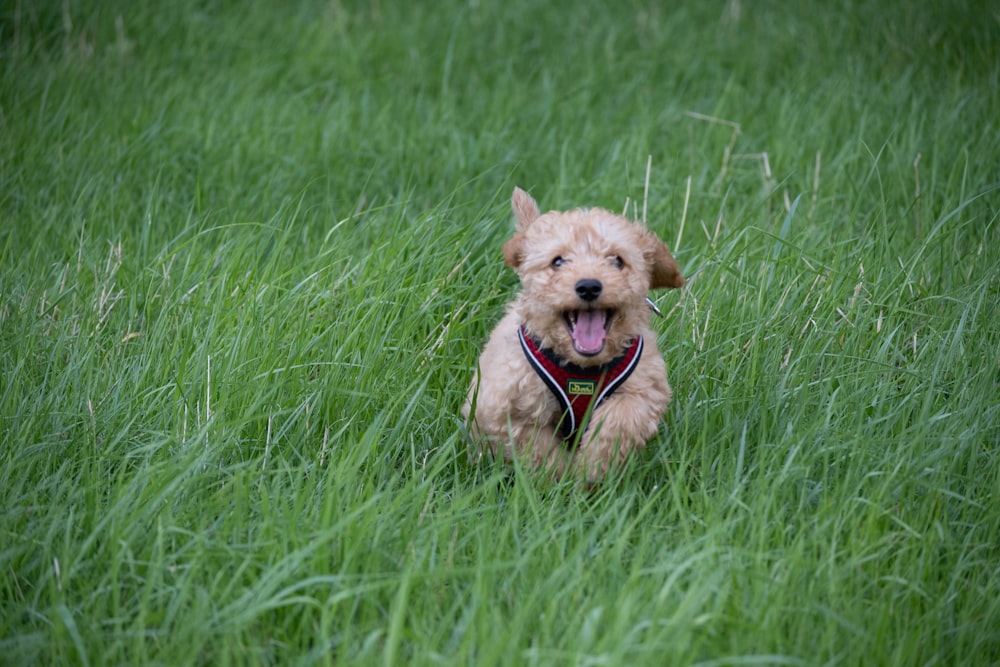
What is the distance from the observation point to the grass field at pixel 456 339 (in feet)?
9.64

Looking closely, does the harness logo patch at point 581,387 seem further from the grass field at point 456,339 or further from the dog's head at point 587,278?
the grass field at point 456,339

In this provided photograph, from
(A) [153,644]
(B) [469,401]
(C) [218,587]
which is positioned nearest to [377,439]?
(B) [469,401]

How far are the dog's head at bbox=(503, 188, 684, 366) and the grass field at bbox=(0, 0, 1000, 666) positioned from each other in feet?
1.72

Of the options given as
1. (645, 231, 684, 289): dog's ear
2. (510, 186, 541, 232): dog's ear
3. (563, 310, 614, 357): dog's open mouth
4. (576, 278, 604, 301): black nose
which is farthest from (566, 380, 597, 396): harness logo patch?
(510, 186, 541, 232): dog's ear

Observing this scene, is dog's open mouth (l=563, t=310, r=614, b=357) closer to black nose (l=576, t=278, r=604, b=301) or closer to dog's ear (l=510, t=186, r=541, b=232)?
black nose (l=576, t=278, r=604, b=301)

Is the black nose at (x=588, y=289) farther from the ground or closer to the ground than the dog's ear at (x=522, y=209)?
closer to the ground

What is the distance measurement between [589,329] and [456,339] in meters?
1.01

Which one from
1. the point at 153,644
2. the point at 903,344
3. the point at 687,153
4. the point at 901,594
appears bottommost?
the point at 153,644

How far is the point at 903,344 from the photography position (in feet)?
14.8

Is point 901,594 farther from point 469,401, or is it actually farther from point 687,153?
point 687,153

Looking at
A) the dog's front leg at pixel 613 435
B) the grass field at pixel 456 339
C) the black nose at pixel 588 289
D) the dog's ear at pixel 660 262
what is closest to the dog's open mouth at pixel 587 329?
the black nose at pixel 588 289

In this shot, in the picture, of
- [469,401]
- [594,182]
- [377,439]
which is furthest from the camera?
[594,182]

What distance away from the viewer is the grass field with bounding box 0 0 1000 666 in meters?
2.94

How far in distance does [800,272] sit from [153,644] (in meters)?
3.33
